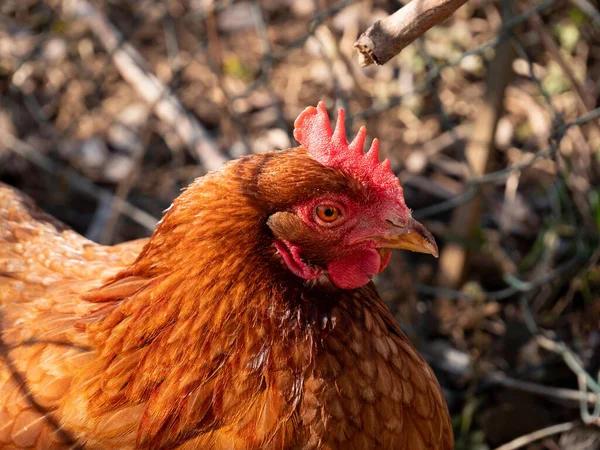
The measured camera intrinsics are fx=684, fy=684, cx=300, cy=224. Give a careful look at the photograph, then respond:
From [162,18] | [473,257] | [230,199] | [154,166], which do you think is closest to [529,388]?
[473,257]

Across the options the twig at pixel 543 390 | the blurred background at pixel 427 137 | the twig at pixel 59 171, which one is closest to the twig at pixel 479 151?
the blurred background at pixel 427 137

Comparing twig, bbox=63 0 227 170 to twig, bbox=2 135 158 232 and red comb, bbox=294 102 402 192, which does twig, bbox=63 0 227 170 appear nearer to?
twig, bbox=2 135 158 232

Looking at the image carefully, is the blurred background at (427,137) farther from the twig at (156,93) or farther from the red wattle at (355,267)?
the red wattle at (355,267)

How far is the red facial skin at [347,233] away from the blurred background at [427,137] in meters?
1.00

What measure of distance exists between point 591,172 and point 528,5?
31.1 inches

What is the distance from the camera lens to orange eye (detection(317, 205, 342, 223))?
1505 millimetres

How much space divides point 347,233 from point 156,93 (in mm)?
1977

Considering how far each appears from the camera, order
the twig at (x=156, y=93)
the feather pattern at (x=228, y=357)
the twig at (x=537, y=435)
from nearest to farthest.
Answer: the feather pattern at (x=228, y=357) < the twig at (x=537, y=435) < the twig at (x=156, y=93)

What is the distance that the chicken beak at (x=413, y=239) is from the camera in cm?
151

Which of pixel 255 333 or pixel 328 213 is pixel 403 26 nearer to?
pixel 328 213

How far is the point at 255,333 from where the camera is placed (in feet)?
4.98

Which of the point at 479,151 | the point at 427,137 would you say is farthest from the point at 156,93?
the point at 479,151

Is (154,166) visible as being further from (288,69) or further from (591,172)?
(591,172)

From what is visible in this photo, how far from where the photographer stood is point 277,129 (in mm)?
3584
